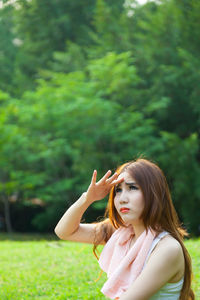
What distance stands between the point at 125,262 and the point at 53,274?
2.97 metres

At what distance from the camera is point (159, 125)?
14781mm

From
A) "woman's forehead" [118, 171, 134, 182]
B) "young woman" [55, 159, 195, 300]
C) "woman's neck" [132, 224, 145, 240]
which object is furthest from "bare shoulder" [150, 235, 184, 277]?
"woman's forehead" [118, 171, 134, 182]

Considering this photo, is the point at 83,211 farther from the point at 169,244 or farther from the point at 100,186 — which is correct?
the point at 169,244

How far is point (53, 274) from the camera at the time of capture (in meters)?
4.47

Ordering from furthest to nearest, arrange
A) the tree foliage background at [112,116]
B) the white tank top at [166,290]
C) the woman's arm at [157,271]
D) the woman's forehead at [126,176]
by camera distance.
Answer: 1. the tree foliage background at [112,116]
2. the woman's forehead at [126,176]
3. the white tank top at [166,290]
4. the woman's arm at [157,271]

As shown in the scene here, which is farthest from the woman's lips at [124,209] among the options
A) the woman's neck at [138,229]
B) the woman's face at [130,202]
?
the woman's neck at [138,229]

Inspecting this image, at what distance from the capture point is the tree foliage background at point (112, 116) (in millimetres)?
12695

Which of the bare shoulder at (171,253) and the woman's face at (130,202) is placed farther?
the woman's face at (130,202)

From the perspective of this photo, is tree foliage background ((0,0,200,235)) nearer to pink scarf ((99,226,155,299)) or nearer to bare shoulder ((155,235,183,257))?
pink scarf ((99,226,155,299))

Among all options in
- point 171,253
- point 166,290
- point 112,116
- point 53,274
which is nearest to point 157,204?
point 171,253

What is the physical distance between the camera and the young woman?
1.61 m

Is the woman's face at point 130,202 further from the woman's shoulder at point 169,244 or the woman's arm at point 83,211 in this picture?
the woman's shoulder at point 169,244

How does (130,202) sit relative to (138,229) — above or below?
above

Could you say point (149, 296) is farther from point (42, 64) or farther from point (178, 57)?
point (42, 64)
